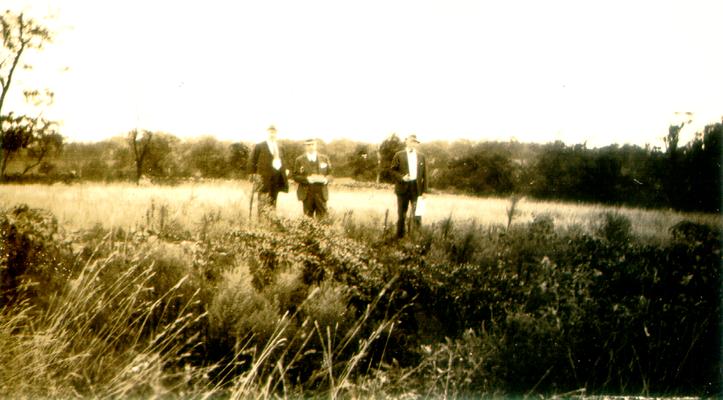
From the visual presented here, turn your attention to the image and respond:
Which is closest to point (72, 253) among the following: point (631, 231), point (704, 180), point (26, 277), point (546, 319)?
point (26, 277)

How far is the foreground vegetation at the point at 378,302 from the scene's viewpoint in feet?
12.6

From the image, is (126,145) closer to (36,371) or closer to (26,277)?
(26,277)

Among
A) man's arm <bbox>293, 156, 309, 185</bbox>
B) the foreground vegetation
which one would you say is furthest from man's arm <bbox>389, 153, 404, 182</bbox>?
man's arm <bbox>293, 156, 309, 185</bbox>

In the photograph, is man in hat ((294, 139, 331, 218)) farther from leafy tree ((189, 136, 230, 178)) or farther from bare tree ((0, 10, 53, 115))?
bare tree ((0, 10, 53, 115))

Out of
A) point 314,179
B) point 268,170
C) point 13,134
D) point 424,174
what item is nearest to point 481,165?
point 424,174

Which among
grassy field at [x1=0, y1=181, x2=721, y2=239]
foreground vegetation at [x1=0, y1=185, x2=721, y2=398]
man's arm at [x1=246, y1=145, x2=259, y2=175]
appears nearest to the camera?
foreground vegetation at [x1=0, y1=185, x2=721, y2=398]

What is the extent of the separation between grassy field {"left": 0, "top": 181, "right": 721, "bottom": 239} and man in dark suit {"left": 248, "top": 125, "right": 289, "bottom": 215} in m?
0.19

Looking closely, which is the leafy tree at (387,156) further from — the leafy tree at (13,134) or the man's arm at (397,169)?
the leafy tree at (13,134)

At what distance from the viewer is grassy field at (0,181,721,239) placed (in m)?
5.05

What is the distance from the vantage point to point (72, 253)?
14.8ft

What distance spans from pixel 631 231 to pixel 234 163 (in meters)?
4.93

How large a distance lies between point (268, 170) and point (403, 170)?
186 cm

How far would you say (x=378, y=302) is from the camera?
524 cm

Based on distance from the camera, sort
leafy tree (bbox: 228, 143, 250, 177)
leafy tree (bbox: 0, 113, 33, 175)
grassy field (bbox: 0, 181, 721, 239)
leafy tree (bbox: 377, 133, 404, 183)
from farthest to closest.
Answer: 1. leafy tree (bbox: 377, 133, 404, 183)
2. leafy tree (bbox: 228, 143, 250, 177)
3. grassy field (bbox: 0, 181, 721, 239)
4. leafy tree (bbox: 0, 113, 33, 175)
